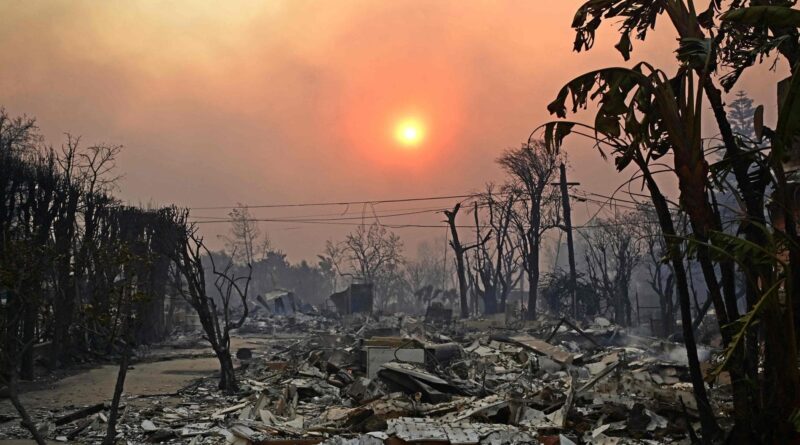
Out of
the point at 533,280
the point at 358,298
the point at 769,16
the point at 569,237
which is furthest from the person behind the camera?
the point at 358,298

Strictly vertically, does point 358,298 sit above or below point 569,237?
below

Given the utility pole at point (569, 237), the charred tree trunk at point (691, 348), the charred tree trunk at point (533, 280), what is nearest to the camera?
the charred tree trunk at point (691, 348)

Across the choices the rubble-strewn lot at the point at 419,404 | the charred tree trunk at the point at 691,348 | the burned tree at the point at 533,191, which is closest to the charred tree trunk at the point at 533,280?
the burned tree at the point at 533,191

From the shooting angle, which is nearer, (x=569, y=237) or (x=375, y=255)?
(x=569, y=237)

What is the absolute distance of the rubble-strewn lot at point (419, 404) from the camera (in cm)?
793

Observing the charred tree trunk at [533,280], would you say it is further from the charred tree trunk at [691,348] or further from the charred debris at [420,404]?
the charred tree trunk at [691,348]

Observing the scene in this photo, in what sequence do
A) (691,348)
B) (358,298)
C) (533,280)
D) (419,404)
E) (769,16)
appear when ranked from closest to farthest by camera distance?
(769,16), (691,348), (419,404), (533,280), (358,298)

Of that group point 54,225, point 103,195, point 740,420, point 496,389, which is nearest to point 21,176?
point 54,225

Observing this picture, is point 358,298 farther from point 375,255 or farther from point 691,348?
point 691,348

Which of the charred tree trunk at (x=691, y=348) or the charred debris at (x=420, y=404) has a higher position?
the charred tree trunk at (x=691, y=348)

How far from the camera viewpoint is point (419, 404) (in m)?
9.75

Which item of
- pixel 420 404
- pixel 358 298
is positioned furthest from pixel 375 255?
pixel 420 404

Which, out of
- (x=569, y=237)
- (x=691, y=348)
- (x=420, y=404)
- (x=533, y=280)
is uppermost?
(x=569, y=237)

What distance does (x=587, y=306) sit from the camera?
101 feet
